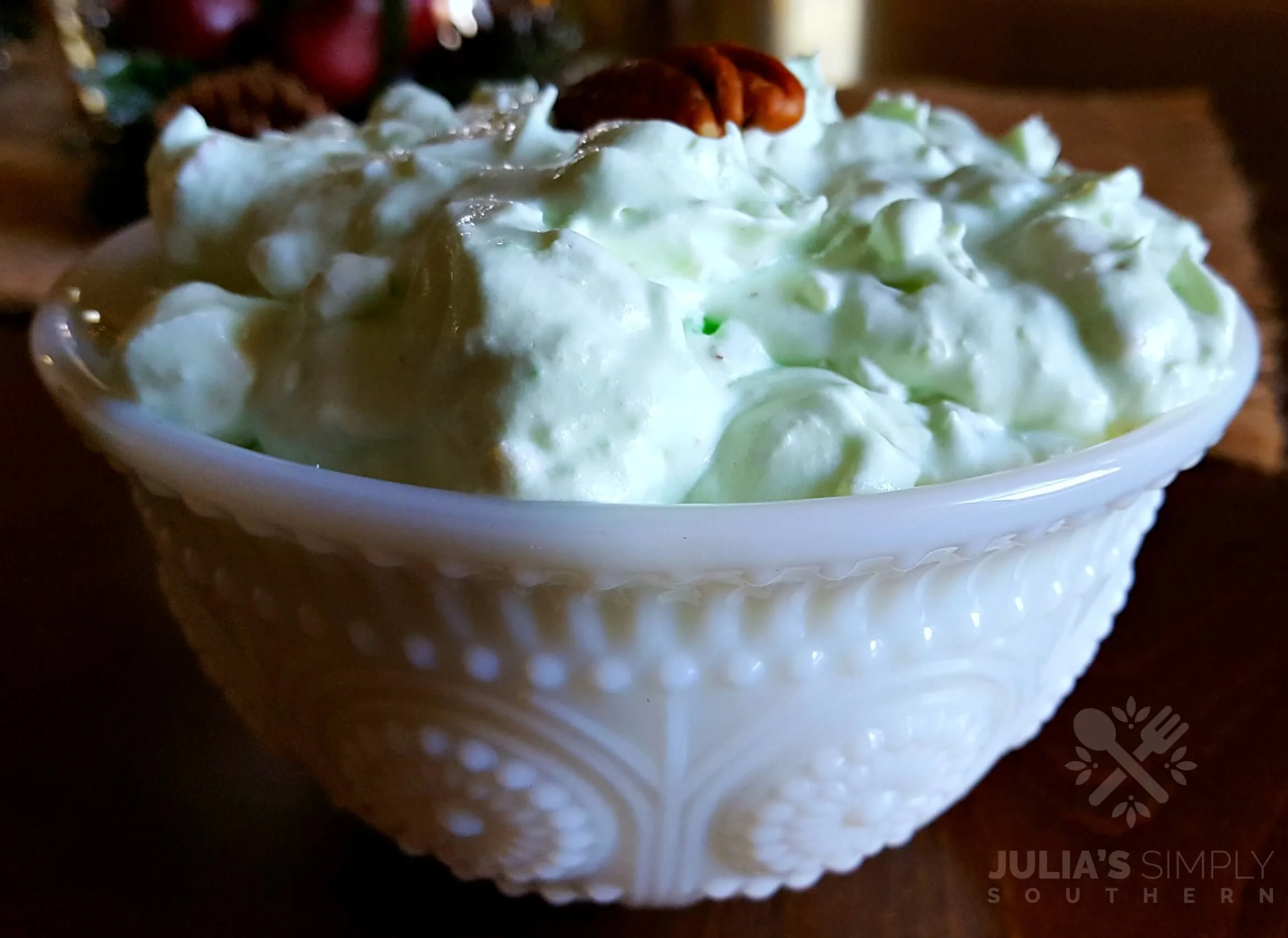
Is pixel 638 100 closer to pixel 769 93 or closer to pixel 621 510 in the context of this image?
pixel 769 93

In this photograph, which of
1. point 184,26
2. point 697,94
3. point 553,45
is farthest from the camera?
point 553,45

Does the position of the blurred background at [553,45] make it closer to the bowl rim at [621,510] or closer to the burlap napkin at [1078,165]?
the burlap napkin at [1078,165]

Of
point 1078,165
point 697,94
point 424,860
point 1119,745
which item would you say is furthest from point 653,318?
point 1078,165

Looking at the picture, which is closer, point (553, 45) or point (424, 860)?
point (424, 860)

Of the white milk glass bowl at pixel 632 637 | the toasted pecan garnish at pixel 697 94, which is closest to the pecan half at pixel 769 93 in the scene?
the toasted pecan garnish at pixel 697 94

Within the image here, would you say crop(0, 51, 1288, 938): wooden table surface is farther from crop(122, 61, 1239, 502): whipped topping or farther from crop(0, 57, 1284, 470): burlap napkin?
crop(0, 57, 1284, 470): burlap napkin

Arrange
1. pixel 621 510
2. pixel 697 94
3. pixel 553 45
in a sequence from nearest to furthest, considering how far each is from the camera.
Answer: pixel 621 510 < pixel 697 94 < pixel 553 45

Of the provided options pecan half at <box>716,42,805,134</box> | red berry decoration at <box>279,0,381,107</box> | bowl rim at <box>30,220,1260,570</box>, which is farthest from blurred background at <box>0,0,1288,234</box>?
bowl rim at <box>30,220,1260,570</box>
